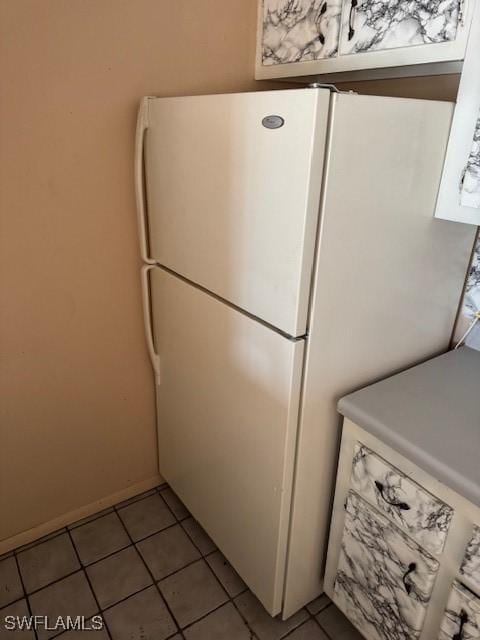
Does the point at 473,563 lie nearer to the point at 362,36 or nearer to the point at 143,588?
the point at 143,588

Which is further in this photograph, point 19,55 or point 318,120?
point 19,55

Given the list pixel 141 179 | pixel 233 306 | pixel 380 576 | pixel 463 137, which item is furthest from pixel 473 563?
pixel 141 179

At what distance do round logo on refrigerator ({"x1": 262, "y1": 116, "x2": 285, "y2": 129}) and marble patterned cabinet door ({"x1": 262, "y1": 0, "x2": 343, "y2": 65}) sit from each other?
0.45m

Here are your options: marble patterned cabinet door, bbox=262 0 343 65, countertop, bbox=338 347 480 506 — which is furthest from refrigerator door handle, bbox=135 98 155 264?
countertop, bbox=338 347 480 506

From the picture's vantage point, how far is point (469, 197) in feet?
3.74

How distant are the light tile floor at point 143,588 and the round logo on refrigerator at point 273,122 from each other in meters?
1.50

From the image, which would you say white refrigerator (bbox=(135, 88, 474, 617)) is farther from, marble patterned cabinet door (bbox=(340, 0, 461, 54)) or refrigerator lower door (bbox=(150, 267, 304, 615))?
marble patterned cabinet door (bbox=(340, 0, 461, 54))

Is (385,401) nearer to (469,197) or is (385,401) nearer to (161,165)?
(469,197)

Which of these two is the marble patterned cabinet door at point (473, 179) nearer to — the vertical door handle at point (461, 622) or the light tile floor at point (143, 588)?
the vertical door handle at point (461, 622)

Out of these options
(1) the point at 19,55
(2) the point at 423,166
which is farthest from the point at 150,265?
(2) the point at 423,166

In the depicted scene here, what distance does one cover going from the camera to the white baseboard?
178cm

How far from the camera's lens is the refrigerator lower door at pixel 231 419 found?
1.24 m

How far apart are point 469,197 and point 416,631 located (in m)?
1.09

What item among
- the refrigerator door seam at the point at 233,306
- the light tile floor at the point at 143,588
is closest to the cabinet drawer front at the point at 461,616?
the light tile floor at the point at 143,588
